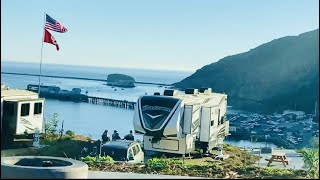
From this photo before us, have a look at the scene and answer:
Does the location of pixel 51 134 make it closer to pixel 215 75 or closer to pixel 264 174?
pixel 264 174

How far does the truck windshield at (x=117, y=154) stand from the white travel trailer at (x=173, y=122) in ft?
11.7

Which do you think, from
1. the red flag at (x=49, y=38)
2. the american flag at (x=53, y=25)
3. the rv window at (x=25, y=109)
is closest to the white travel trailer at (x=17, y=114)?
the rv window at (x=25, y=109)

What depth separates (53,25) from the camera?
73.9ft

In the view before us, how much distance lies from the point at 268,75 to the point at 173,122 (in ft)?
379

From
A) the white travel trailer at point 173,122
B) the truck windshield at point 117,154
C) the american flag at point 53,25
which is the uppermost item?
the american flag at point 53,25

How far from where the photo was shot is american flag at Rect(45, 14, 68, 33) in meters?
22.4

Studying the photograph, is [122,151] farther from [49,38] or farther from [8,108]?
[49,38]

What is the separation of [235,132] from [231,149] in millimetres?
35447

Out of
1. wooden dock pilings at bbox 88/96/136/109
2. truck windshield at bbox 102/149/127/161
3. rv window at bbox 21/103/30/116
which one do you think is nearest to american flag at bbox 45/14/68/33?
rv window at bbox 21/103/30/116

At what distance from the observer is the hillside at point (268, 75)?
105875 mm

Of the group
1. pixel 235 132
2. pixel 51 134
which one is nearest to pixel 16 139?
pixel 51 134

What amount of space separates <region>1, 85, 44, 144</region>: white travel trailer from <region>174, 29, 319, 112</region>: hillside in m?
77.7

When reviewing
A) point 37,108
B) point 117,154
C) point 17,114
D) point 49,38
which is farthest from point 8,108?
point 49,38

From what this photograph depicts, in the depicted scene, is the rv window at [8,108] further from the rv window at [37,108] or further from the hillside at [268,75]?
the hillside at [268,75]
